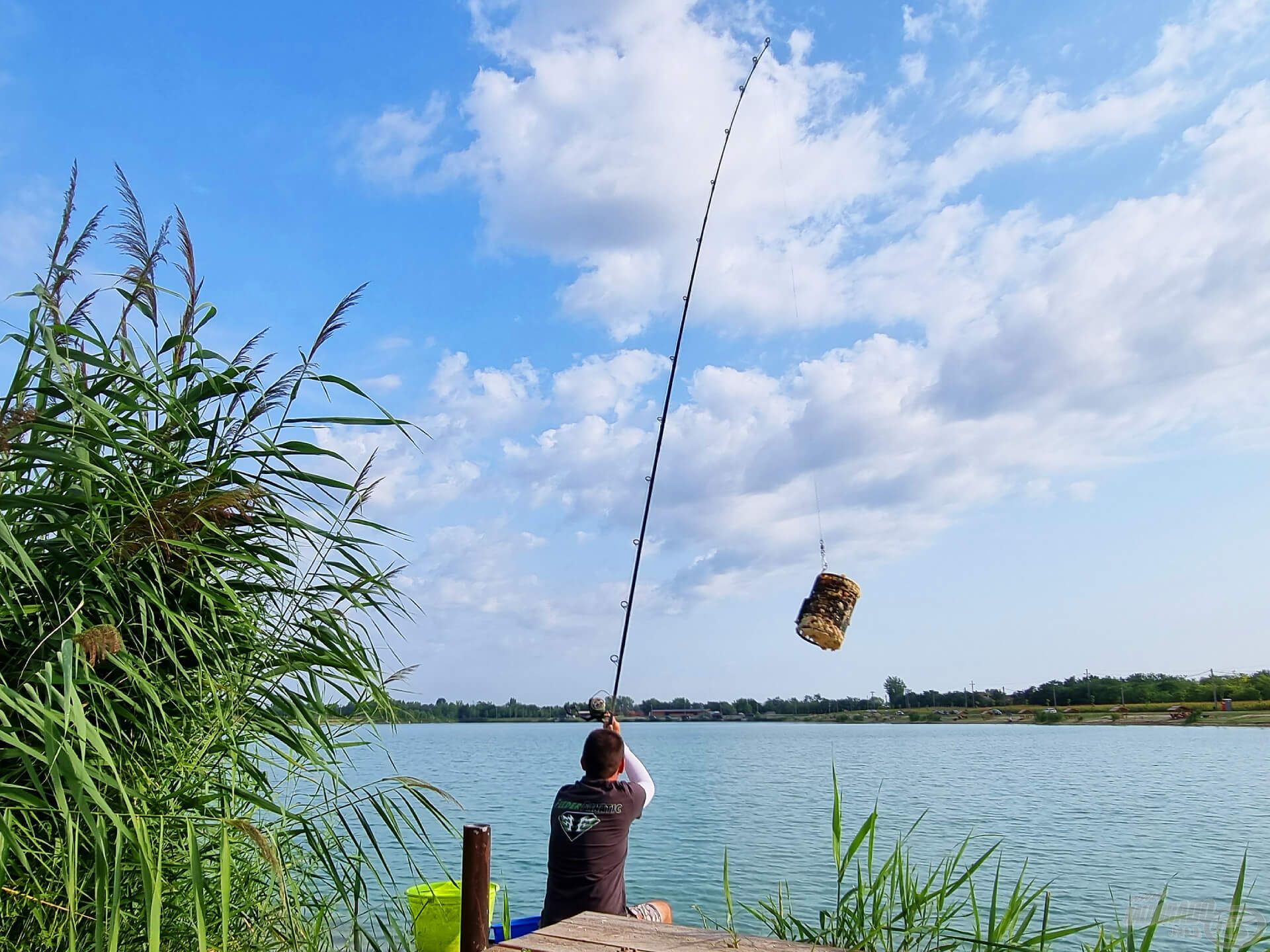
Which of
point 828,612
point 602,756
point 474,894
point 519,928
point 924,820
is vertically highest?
point 828,612

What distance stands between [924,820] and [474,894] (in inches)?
570

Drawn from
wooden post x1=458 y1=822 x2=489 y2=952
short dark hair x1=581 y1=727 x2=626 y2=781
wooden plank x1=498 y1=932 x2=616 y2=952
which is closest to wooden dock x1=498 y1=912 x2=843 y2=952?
wooden plank x1=498 y1=932 x2=616 y2=952

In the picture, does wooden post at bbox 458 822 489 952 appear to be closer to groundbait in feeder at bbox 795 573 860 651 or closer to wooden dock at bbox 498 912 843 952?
wooden dock at bbox 498 912 843 952

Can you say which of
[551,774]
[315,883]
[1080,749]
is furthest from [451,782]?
[1080,749]

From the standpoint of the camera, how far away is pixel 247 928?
322 cm

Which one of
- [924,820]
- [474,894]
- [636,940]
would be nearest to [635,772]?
[474,894]

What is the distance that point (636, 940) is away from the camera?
3.18m

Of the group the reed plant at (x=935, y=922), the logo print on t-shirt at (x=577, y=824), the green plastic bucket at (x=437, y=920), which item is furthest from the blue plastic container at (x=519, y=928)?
the reed plant at (x=935, y=922)

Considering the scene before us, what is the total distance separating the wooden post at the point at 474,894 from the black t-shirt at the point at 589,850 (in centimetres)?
31

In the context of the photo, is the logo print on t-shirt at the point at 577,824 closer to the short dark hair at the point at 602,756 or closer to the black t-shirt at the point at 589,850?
the black t-shirt at the point at 589,850

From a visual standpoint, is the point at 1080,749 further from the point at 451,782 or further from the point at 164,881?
the point at 164,881

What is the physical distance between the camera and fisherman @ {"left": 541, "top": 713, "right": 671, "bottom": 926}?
4035 millimetres

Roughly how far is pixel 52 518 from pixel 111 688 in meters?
0.80

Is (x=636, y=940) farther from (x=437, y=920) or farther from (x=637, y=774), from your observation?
(x=437, y=920)
